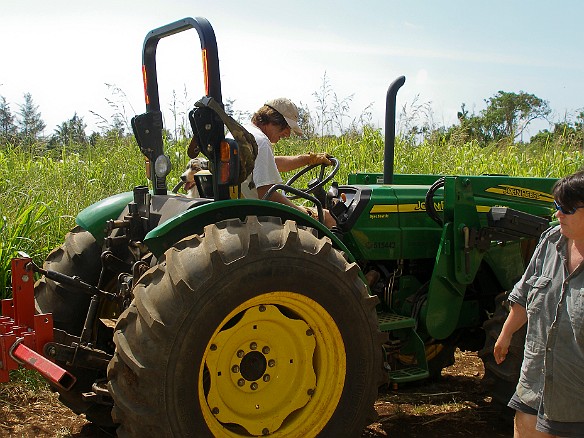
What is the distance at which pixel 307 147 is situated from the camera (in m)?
9.66

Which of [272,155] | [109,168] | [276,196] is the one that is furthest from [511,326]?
[109,168]

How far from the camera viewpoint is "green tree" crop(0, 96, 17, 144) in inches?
320

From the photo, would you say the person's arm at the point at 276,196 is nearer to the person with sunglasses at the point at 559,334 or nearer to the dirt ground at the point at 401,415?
the dirt ground at the point at 401,415

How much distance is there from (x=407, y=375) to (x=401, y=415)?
0.58 m

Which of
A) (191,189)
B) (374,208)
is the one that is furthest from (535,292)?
(191,189)

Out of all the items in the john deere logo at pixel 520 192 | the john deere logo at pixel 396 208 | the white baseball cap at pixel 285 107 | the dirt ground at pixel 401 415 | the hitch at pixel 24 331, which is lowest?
the dirt ground at pixel 401 415

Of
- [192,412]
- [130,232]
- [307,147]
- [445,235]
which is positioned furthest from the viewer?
[307,147]

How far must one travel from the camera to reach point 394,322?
4.33 meters

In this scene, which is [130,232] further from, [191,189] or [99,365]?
[191,189]

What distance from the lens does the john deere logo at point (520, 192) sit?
194 inches

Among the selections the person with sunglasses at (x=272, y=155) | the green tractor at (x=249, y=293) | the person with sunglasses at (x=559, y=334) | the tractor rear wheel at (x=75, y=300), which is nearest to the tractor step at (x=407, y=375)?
the green tractor at (x=249, y=293)

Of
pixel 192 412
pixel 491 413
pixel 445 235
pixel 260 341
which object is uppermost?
pixel 445 235

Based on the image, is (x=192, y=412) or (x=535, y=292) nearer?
(x=535, y=292)

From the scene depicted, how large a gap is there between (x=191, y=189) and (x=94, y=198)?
7.09 feet
